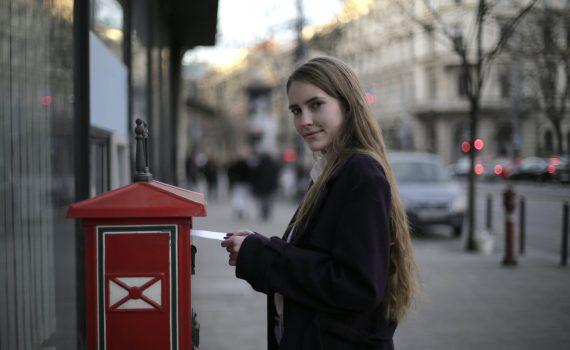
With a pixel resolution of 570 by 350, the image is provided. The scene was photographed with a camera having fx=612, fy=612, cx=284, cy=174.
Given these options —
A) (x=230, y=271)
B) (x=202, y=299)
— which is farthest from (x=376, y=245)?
(x=230, y=271)

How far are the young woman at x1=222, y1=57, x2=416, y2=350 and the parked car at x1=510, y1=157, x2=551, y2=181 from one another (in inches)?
1265

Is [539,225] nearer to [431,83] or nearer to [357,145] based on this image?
[357,145]

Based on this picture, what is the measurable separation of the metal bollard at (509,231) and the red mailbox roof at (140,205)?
7.64m

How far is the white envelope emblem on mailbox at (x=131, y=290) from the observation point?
2121 millimetres

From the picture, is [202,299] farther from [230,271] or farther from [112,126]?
[112,126]

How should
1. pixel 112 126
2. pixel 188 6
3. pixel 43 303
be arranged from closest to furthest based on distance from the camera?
pixel 43 303, pixel 112 126, pixel 188 6

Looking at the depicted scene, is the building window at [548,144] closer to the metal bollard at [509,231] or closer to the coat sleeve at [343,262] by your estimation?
the metal bollard at [509,231]

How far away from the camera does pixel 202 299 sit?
673 centimetres

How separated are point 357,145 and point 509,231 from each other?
7427 mm

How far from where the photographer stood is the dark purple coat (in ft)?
6.28

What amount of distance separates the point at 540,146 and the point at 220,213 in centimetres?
3095

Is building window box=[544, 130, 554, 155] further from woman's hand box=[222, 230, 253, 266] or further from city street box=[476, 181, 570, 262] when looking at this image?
woman's hand box=[222, 230, 253, 266]

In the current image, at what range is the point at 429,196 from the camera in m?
13.0

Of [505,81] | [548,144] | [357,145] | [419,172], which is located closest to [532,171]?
[548,144]
